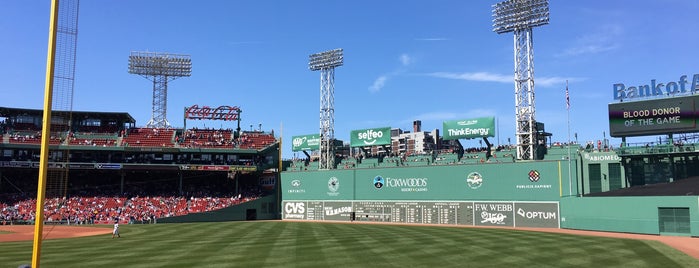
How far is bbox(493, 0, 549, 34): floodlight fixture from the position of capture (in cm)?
5300

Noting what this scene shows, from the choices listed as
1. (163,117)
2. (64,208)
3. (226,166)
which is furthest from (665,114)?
(163,117)

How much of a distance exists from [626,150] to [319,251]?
3345 cm

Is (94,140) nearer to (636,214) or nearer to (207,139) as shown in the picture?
(207,139)

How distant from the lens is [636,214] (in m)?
39.2

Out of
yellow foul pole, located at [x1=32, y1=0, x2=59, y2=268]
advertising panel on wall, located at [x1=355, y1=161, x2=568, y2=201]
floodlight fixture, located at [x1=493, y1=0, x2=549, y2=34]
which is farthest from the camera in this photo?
floodlight fixture, located at [x1=493, y1=0, x2=549, y2=34]

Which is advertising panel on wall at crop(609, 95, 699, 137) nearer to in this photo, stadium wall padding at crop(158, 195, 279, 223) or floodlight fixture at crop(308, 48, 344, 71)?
floodlight fixture at crop(308, 48, 344, 71)

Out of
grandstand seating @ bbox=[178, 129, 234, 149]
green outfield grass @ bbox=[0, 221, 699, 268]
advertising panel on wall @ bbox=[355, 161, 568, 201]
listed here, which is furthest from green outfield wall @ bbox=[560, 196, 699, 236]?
grandstand seating @ bbox=[178, 129, 234, 149]

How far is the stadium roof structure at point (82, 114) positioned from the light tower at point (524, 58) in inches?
2222

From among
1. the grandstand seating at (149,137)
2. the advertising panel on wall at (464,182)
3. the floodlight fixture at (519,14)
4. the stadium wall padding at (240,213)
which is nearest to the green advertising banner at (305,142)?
the stadium wall padding at (240,213)

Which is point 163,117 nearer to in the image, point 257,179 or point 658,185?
point 257,179

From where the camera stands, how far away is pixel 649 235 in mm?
37594

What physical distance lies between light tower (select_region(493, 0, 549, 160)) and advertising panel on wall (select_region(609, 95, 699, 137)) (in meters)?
7.82

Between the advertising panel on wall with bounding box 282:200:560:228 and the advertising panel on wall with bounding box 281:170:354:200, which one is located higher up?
the advertising panel on wall with bounding box 281:170:354:200

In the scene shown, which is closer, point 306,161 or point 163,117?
point 306,161
